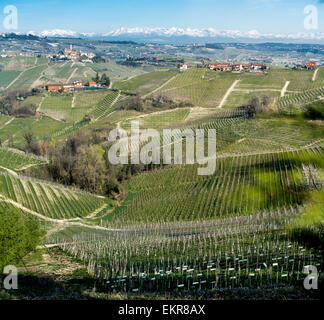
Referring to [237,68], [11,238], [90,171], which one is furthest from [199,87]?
[11,238]

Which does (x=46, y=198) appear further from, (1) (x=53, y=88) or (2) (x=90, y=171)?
(1) (x=53, y=88)

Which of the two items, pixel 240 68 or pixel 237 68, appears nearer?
pixel 237 68

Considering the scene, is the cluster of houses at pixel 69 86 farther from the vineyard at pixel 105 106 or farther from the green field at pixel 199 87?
the green field at pixel 199 87

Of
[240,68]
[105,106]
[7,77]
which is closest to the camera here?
[105,106]

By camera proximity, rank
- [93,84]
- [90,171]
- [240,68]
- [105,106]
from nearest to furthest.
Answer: [90,171], [105,106], [93,84], [240,68]

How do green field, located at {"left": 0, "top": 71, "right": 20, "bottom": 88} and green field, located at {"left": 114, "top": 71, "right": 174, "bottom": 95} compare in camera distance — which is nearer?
green field, located at {"left": 114, "top": 71, "right": 174, "bottom": 95}

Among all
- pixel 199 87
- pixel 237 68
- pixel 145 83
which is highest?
pixel 237 68

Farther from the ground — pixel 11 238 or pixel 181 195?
pixel 11 238

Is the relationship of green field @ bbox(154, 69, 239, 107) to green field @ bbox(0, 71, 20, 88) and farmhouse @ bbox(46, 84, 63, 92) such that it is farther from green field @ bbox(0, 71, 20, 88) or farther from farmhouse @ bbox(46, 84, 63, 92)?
green field @ bbox(0, 71, 20, 88)

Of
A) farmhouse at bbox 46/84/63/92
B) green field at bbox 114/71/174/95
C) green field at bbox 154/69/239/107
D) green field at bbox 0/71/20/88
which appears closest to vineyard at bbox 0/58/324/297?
green field at bbox 154/69/239/107
